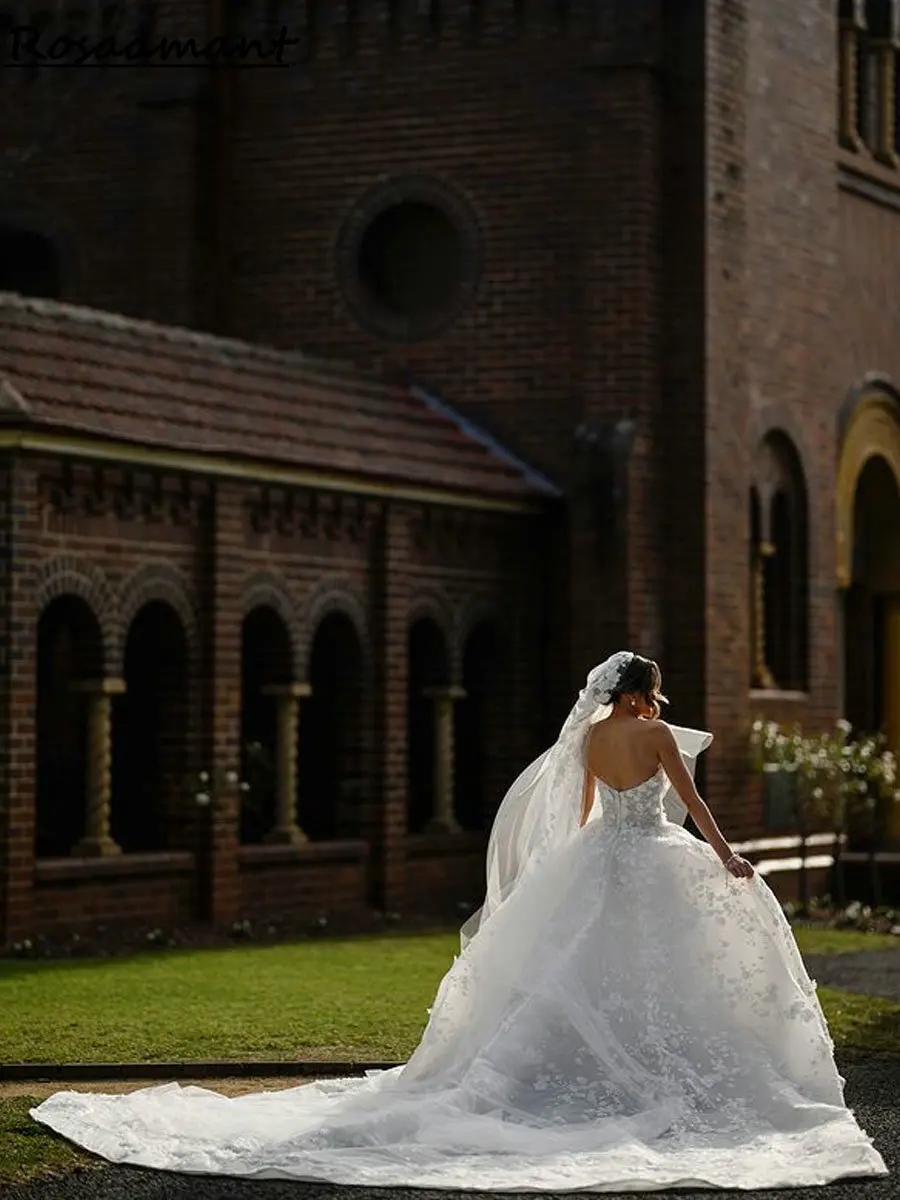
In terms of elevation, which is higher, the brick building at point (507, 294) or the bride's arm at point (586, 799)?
the brick building at point (507, 294)

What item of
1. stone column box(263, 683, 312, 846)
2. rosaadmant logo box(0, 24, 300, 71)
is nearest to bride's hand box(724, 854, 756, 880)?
stone column box(263, 683, 312, 846)

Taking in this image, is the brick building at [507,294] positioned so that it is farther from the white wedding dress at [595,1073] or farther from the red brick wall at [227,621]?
the white wedding dress at [595,1073]

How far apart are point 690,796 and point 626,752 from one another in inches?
14.4

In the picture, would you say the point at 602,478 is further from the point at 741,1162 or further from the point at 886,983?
the point at 741,1162

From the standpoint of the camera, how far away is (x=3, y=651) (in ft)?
56.8

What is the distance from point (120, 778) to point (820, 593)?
27.6ft

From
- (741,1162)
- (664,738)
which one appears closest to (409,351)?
(664,738)

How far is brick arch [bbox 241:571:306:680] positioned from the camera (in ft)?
64.8

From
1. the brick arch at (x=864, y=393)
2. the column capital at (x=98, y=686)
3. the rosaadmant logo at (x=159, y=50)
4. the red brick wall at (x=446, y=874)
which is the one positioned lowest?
the red brick wall at (x=446, y=874)

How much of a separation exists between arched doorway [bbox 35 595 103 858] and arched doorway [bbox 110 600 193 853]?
1.03 ft

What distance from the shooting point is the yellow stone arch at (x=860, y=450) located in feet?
87.7

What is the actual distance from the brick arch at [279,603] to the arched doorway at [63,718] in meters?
1.34

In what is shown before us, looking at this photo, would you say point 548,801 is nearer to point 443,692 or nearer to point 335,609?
point 335,609

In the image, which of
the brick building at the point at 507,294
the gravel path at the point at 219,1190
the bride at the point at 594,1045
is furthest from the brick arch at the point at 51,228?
the gravel path at the point at 219,1190
